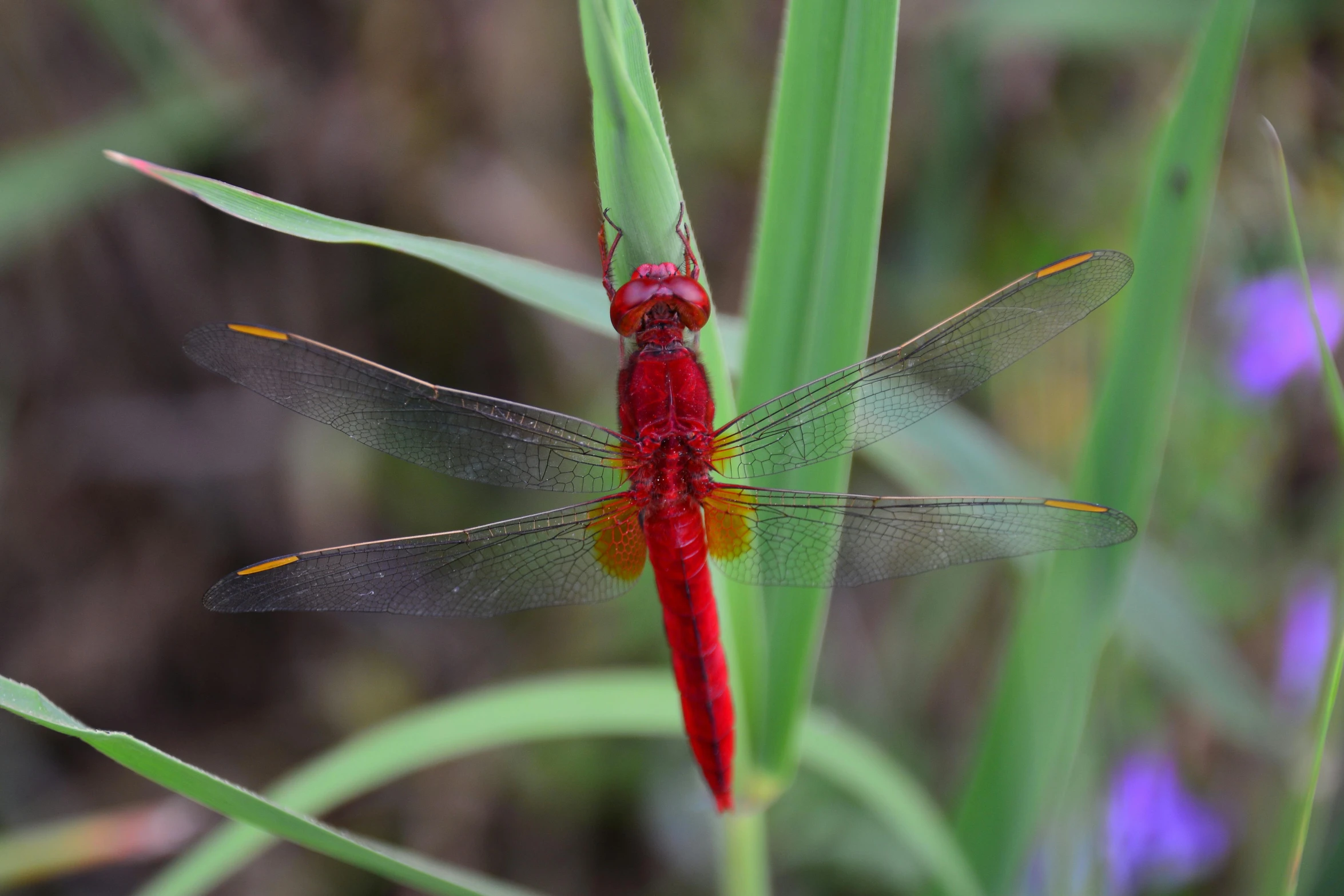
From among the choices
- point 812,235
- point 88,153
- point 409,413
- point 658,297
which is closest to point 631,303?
point 658,297

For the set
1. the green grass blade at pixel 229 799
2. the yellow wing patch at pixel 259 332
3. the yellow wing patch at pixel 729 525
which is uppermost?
the yellow wing patch at pixel 259 332

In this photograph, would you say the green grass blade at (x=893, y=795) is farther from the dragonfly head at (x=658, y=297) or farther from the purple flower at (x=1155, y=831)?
the dragonfly head at (x=658, y=297)

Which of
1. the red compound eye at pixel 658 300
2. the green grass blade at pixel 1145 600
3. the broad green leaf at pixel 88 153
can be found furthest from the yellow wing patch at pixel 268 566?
the broad green leaf at pixel 88 153

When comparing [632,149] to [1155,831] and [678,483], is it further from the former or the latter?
[1155,831]

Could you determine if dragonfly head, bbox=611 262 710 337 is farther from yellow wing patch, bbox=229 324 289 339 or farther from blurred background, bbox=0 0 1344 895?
blurred background, bbox=0 0 1344 895

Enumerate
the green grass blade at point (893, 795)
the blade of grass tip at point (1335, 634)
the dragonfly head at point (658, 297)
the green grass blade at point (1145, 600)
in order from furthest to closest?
1. the green grass blade at point (1145, 600)
2. the green grass blade at point (893, 795)
3. the dragonfly head at point (658, 297)
4. the blade of grass tip at point (1335, 634)

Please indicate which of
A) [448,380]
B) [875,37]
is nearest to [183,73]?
[448,380]

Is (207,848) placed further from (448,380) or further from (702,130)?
(702,130)
